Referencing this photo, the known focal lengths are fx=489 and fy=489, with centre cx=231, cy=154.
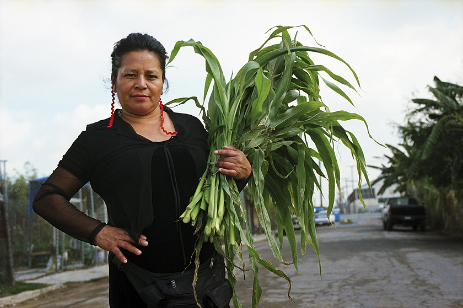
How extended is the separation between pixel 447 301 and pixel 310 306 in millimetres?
1684

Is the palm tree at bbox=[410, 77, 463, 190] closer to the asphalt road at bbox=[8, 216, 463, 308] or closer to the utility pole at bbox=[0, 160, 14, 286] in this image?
the asphalt road at bbox=[8, 216, 463, 308]

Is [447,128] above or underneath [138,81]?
above

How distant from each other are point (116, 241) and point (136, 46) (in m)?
0.90

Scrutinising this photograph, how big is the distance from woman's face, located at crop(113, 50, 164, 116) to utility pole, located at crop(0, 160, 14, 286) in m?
7.79

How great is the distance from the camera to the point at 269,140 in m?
2.28

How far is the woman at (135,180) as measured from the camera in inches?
82.4

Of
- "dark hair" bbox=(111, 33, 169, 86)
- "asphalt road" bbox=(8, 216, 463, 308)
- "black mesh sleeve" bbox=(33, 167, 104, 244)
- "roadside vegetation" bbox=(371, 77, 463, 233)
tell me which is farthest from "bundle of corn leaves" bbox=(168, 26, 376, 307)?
"roadside vegetation" bbox=(371, 77, 463, 233)

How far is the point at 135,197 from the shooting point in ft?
6.91

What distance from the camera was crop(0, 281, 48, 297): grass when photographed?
8297mm

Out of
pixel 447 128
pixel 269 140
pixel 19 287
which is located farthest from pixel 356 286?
pixel 447 128

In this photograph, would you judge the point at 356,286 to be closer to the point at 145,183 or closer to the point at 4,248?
the point at 145,183

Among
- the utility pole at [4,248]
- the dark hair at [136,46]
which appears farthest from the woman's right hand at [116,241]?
the utility pole at [4,248]

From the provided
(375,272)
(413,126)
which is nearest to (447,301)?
(375,272)

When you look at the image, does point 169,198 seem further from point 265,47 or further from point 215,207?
point 265,47
